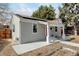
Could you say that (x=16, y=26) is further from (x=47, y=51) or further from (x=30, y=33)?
(x=47, y=51)

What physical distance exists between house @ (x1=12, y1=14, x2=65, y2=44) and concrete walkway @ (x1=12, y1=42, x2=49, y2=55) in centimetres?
9

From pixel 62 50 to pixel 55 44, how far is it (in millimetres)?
224

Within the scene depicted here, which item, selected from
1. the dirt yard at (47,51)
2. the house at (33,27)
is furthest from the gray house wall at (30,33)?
the dirt yard at (47,51)

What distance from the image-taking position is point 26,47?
489 centimetres

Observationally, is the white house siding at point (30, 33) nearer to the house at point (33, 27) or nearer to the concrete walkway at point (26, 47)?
the house at point (33, 27)

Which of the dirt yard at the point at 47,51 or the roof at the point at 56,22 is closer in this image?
the dirt yard at the point at 47,51

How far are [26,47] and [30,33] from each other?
376 millimetres

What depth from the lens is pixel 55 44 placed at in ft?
16.5

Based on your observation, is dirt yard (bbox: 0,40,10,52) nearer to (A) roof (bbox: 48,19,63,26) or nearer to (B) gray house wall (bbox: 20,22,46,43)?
(B) gray house wall (bbox: 20,22,46,43)

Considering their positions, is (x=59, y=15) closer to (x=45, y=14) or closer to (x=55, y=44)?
(x=45, y=14)

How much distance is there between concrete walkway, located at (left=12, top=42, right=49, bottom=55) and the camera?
4.84m

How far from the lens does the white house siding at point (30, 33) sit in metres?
4.97

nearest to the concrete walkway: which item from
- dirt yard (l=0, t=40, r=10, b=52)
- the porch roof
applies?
dirt yard (l=0, t=40, r=10, b=52)

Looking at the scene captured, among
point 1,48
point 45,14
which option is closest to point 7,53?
point 1,48
